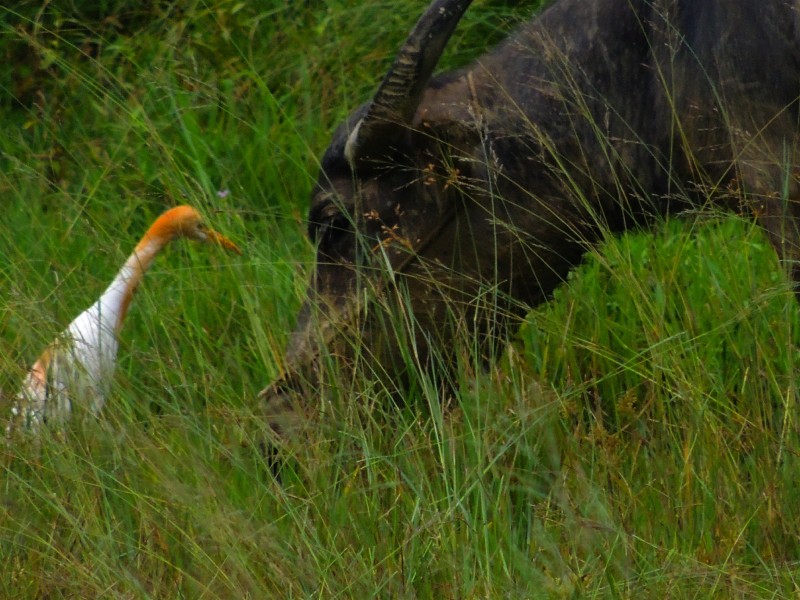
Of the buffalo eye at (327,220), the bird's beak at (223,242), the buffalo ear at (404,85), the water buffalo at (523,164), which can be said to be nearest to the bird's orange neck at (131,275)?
the bird's beak at (223,242)

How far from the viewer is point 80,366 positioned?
3.62 meters

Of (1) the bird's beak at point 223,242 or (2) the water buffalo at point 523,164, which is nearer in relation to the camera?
(2) the water buffalo at point 523,164

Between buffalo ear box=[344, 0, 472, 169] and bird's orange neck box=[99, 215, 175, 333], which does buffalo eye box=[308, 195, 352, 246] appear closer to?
buffalo ear box=[344, 0, 472, 169]

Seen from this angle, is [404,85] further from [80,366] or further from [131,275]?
[131,275]

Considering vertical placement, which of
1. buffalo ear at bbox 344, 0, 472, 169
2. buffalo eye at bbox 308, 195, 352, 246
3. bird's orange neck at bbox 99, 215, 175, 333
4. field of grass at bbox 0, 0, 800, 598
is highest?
buffalo ear at bbox 344, 0, 472, 169

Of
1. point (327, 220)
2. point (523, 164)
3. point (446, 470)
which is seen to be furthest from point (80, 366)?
point (523, 164)

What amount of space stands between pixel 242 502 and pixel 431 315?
2.75 feet

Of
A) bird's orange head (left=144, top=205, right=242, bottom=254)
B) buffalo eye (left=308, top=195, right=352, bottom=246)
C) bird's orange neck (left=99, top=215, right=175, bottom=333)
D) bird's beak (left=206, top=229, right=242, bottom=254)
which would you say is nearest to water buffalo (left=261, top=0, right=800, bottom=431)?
buffalo eye (left=308, top=195, right=352, bottom=246)

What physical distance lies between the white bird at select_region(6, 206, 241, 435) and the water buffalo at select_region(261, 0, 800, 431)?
47 centimetres

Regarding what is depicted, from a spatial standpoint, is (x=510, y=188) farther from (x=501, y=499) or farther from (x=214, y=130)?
(x=214, y=130)

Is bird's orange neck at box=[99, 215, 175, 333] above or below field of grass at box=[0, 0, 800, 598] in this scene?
above

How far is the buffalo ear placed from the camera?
3.50m

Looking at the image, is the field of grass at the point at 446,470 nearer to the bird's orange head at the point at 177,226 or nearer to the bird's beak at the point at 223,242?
the bird's beak at the point at 223,242

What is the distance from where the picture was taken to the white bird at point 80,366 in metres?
3.59
